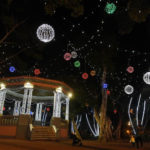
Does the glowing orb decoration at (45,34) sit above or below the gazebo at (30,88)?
above

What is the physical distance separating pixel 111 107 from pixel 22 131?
13.0m

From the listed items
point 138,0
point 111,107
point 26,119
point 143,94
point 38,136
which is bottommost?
point 38,136

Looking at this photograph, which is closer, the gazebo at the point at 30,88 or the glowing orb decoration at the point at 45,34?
the glowing orb decoration at the point at 45,34

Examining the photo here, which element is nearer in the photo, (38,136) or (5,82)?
(38,136)

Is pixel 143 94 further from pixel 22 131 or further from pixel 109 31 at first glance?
pixel 22 131

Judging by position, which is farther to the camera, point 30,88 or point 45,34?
point 30,88

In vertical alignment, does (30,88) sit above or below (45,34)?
below

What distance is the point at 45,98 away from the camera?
71.3ft

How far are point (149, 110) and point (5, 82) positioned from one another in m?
19.0

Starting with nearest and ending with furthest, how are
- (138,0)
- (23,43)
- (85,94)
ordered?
(138,0) < (23,43) < (85,94)

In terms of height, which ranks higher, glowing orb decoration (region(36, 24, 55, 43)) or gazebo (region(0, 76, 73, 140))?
glowing orb decoration (region(36, 24, 55, 43))

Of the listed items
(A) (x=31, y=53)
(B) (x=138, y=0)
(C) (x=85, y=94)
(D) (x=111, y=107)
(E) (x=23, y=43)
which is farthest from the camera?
(D) (x=111, y=107)

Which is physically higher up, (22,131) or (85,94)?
(85,94)

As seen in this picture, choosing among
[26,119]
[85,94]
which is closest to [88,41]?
[85,94]
